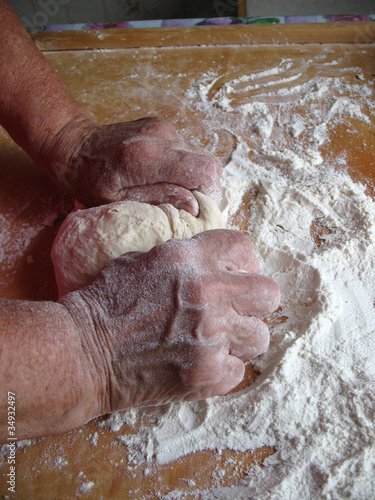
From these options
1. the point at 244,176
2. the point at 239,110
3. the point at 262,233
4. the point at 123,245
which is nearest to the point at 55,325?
the point at 123,245

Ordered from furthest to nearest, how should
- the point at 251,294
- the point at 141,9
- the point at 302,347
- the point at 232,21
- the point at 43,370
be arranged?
the point at 141,9, the point at 232,21, the point at 302,347, the point at 251,294, the point at 43,370

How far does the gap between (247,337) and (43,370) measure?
0.44m

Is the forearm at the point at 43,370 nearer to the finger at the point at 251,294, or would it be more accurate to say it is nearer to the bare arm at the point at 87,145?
the finger at the point at 251,294

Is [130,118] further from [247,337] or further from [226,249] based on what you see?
[247,337]

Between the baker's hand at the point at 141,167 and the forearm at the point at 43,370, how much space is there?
0.46 meters

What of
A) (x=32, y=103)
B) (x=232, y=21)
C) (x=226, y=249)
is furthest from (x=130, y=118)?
(x=226, y=249)

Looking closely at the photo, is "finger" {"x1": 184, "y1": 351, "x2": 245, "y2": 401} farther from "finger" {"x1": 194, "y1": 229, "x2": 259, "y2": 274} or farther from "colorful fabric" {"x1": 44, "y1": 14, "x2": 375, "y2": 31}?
"colorful fabric" {"x1": 44, "y1": 14, "x2": 375, "y2": 31}

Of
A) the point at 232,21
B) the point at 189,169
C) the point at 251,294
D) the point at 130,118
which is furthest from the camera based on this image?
the point at 232,21

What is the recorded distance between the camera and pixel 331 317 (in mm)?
1064

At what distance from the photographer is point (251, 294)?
923mm

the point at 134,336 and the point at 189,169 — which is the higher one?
the point at 189,169

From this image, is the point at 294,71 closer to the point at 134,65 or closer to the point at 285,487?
the point at 134,65

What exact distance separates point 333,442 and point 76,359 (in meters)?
0.58

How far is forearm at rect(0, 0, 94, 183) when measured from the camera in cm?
138
